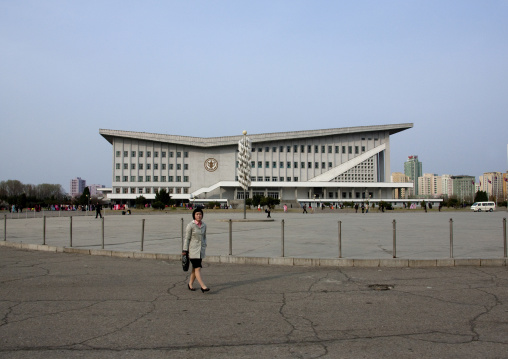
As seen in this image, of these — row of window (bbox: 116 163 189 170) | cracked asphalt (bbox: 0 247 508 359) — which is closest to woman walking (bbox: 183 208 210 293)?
cracked asphalt (bbox: 0 247 508 359)

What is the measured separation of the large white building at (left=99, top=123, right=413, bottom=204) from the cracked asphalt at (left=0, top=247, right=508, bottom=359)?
8733cm

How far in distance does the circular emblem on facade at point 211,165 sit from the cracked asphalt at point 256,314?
90.4m

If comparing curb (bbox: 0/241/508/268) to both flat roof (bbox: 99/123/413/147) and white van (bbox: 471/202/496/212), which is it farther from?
flat roof (bbox: 99/123/413/147)

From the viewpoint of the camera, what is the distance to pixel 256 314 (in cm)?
595

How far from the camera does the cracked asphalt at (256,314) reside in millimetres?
4535

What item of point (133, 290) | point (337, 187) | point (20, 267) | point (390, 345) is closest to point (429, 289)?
point (390, 345)

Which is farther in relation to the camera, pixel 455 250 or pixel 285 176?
pixel 285 176

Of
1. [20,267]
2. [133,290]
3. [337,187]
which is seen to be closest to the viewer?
[133,290]

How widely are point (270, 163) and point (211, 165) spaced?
Result: 14.5 m

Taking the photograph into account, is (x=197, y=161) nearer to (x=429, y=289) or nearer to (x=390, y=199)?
(x=390, y=199)

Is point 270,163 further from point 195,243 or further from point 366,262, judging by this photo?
point 195,243

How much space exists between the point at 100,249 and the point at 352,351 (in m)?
10.7

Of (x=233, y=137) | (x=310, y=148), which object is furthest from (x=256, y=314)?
(x=310, y=148)

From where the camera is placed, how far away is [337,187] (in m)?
97.2
